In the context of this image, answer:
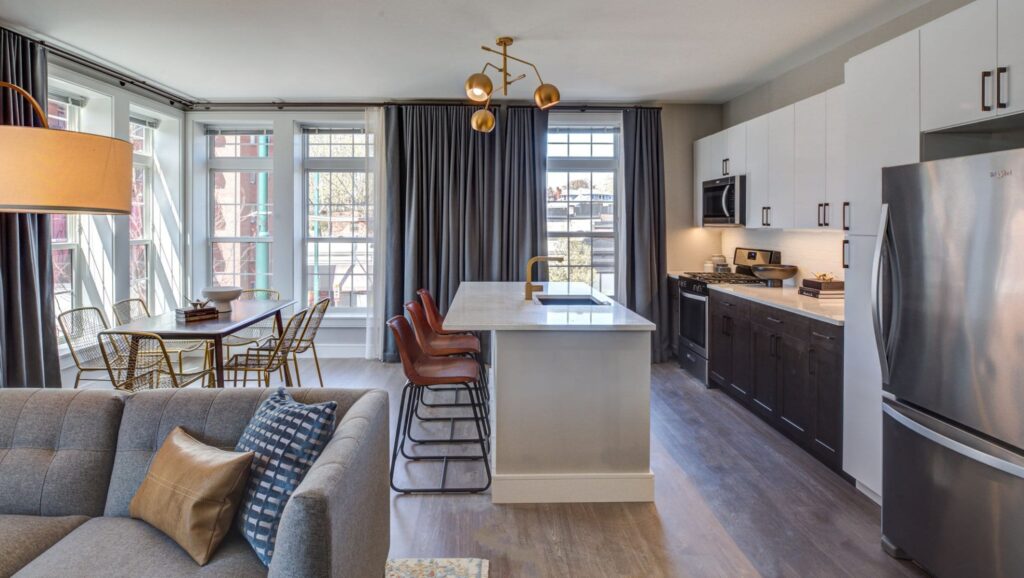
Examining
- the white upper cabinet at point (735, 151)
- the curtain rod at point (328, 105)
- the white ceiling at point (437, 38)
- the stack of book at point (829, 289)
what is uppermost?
the curtain rod at point (328, 105)

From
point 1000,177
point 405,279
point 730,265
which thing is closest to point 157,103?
point 405,279

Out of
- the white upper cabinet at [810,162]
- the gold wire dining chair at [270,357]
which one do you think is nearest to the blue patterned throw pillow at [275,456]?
the gold wire dining chair at [270,357]

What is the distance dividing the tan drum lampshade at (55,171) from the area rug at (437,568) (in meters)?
1.60

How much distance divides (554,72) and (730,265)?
263 centimetres

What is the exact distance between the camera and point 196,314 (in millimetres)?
3896

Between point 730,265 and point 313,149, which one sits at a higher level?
point 313,149

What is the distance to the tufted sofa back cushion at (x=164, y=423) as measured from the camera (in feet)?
6.11

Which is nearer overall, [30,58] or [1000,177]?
[1000,177]

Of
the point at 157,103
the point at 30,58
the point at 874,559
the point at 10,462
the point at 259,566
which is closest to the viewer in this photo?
the point at 259,566

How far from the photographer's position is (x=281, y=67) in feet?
15.4

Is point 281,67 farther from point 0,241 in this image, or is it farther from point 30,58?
point 0,241

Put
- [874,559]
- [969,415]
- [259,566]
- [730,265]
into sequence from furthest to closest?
[730,265]
[874,559]
[969,415]
[259,566]

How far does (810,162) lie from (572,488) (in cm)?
275

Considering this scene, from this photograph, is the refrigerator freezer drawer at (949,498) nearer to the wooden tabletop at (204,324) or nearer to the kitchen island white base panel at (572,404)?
the kitchen island white base panel at (572,404)
